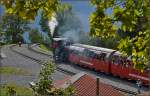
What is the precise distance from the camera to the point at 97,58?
37.9 metres

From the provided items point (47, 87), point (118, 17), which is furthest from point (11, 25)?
→ point (118, 17)

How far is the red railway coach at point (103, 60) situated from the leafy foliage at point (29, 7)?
945 inches

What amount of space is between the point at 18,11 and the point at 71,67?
35.9 metres

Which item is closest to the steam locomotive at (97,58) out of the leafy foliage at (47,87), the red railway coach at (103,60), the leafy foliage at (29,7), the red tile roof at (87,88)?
the red railway coach at (103,60)

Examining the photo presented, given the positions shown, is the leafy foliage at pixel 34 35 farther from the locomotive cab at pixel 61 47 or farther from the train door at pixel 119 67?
the locomotive cab at pixel 61 47

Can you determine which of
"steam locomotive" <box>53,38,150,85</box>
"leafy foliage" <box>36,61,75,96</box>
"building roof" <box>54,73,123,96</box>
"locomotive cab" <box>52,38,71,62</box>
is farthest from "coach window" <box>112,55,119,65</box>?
"leafy foliage" <box>36,61,75,96</box>

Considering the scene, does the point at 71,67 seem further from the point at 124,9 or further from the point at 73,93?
the point at 124,9

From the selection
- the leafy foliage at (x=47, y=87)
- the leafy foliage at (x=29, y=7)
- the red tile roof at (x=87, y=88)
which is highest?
the leafy foliage at (x=29, y=7)

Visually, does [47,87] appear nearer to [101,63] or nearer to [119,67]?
[119,67]

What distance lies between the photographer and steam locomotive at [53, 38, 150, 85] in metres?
32.1

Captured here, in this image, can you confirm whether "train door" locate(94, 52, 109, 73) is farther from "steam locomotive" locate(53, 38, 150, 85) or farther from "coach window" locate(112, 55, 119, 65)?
"coach window" locate(112, 55, 119, 65)

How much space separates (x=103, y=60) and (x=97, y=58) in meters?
0.85

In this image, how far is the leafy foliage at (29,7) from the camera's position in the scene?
17.4ft

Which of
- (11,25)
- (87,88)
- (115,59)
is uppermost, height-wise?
(11,25)
